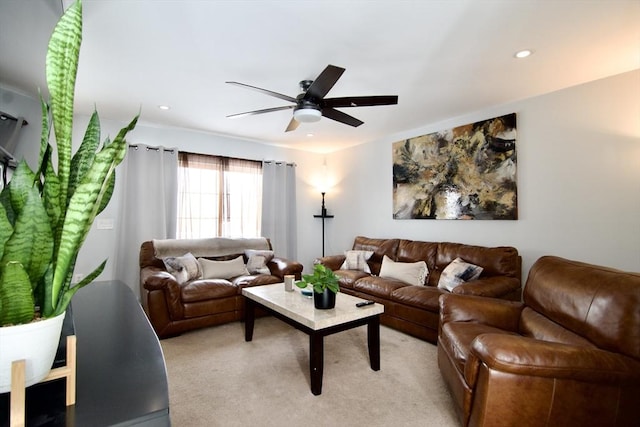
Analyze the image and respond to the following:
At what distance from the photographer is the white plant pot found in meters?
0.57

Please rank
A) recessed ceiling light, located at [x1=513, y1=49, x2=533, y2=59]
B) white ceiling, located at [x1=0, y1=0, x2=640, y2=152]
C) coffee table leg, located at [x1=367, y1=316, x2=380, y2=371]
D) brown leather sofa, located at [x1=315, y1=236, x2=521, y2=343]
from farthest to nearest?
brown leather sofa, located at [x1=315, y1=236, x2=521, y2=343] < coffee table leg, located at [x1=367, y1=316, x2=380, y2=371] < recessed ceiling light, located at [x1=513, y1=49, x2=533, y2=59] < white ceiling, located at [x1=0, y1=0, x2=640, y2=152]

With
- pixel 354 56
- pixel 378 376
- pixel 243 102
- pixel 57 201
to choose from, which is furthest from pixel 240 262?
pixel 57 201

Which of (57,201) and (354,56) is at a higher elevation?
(354,56)

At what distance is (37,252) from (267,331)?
8.98ft

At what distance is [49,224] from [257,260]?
11.0ft

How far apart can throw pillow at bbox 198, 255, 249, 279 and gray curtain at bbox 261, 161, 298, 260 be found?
44.5 inches

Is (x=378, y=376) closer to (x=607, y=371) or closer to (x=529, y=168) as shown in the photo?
(x=607, y=371)

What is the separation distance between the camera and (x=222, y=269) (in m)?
A: 3.66

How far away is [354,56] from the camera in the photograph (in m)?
2.30


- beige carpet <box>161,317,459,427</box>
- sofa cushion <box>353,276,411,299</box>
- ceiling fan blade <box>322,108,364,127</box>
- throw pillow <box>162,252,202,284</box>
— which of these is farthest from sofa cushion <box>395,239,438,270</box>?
throw pillow <box>162,252,202,284</box>

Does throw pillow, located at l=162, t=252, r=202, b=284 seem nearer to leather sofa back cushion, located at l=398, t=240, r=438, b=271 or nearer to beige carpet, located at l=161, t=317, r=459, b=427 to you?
beige carpet, located at l=161, t=317, r=459, b=427

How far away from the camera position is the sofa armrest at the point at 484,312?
2.10 meters

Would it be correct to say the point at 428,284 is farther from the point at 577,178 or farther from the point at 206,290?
the point at 206,290

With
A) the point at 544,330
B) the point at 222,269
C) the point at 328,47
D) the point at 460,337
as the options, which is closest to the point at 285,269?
the point at 222,269
